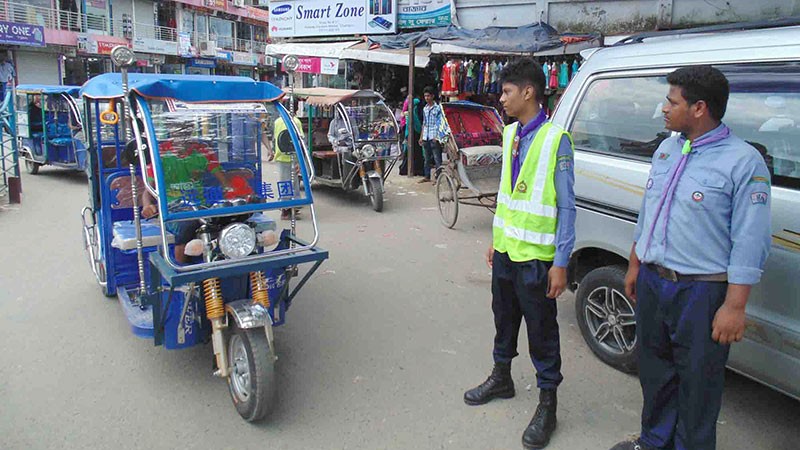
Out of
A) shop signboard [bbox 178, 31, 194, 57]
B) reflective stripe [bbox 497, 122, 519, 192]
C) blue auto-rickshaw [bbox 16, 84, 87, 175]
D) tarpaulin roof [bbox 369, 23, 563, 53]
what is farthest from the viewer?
shop signboard [bbox 178, 31, 194, 57]

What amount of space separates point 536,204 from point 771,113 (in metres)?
1.27

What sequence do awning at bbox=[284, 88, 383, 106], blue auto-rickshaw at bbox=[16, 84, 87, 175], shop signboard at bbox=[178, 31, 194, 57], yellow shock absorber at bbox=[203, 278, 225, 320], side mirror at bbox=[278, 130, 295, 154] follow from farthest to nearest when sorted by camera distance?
shop signboard at bbox=[178, 31, 194, 57] → blue auto-rickshaw at bbox=[16, 84, 87, 175] → awning at bbox=[284, 88, 383, 106] → side mirror at bbox=[278, 130, 295, 154] → yellow shock absorber at bbox=[203, 278, 225, 320]

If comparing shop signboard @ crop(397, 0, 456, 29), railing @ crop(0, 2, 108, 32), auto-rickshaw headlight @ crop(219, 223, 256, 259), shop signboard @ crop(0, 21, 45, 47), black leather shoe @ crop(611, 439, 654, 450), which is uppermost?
railing @ crop(0, 2, 108, 32)

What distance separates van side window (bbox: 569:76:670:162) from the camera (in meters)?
3.59

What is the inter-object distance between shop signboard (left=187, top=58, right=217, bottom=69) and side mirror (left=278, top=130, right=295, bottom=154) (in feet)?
128

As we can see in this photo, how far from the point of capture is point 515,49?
9930mm

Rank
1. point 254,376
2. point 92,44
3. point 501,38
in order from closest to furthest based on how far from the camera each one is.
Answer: point 254,376, point 501,38, point 92,44

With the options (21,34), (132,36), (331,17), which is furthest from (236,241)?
(132,36)

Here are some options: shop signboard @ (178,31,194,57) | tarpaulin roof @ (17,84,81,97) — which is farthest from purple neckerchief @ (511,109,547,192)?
shop signboard @ (178,31,194,57)

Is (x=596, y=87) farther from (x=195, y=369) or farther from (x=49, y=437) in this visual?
(x=49, y=437)

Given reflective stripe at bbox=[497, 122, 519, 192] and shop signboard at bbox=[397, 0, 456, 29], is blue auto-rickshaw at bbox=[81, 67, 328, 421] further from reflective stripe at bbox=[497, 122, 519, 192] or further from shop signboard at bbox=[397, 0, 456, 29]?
shop signboard at bbox=[397, 0, 456, 29]

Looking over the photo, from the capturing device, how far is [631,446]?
2.98m

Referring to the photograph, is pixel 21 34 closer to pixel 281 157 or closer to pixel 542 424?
pixel 281 157

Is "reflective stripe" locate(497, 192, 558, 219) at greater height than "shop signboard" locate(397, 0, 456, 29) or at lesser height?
lesser
